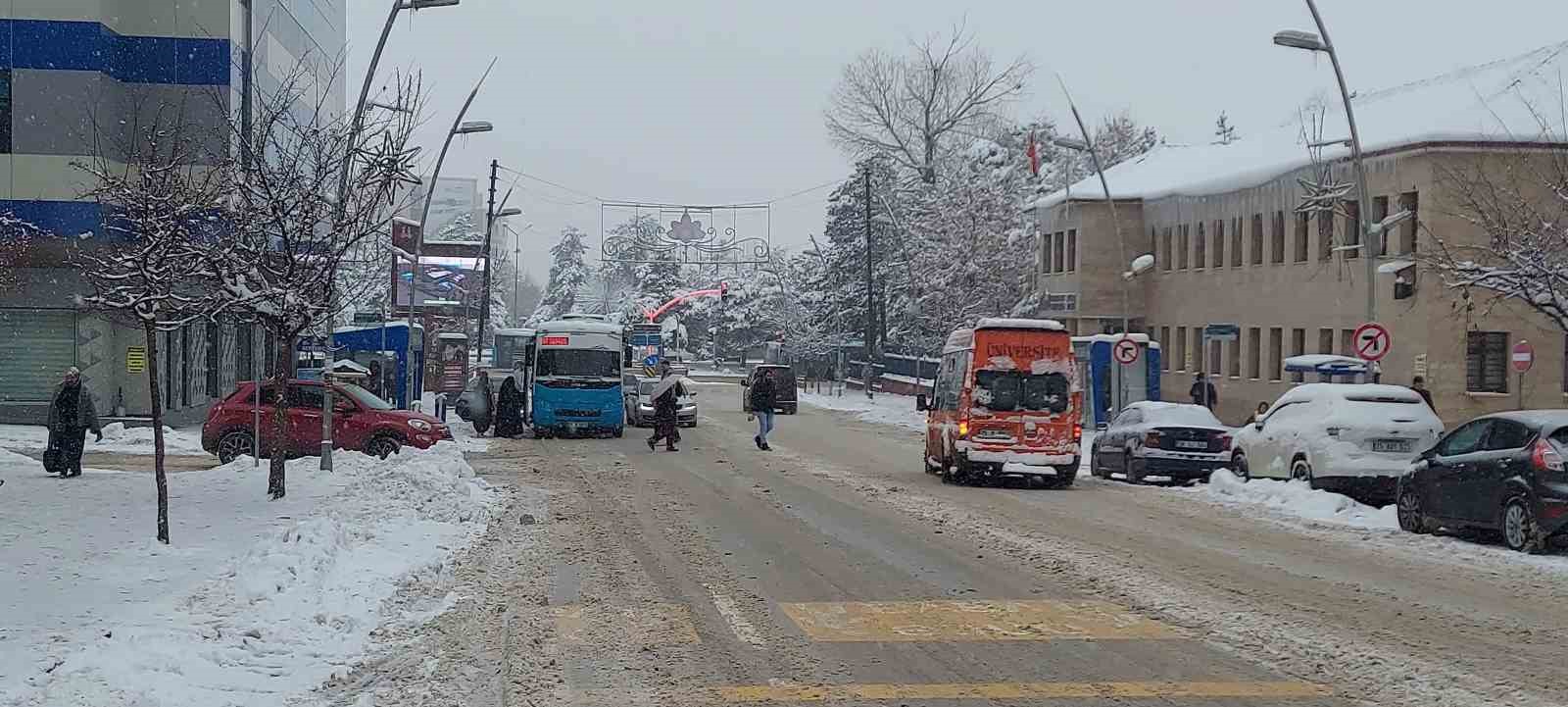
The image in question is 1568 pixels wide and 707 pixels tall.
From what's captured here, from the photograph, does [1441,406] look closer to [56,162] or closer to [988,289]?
[988,289]

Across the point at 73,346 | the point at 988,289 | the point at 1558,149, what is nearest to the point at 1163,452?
the point at 1558,149

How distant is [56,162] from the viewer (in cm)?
3103

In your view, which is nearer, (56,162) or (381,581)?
(381,581)

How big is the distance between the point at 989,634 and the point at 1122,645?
85cm

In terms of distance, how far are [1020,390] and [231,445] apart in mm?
12927

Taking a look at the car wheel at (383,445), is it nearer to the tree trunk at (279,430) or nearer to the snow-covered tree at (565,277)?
the tree trunk at (279,430)

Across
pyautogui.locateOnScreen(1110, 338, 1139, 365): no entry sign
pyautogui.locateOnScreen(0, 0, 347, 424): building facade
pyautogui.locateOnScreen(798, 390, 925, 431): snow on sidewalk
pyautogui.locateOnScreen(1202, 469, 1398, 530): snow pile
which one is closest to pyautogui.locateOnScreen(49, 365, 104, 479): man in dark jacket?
pyautogui.locateOnScreen(0, 0, 347, 424): building facade

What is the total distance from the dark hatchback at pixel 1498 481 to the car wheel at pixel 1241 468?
5.86 meters

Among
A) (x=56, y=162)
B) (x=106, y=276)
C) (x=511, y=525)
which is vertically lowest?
(x=511, y=525)

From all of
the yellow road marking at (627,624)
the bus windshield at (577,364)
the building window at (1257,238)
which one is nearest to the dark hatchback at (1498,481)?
the yellow road marking at (627,624)

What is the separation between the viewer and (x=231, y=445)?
25672 mm

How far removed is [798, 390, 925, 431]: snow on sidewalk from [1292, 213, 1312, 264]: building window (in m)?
11.6

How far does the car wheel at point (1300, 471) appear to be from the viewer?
2117 cm

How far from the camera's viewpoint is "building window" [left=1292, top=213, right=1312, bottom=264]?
142 ft
